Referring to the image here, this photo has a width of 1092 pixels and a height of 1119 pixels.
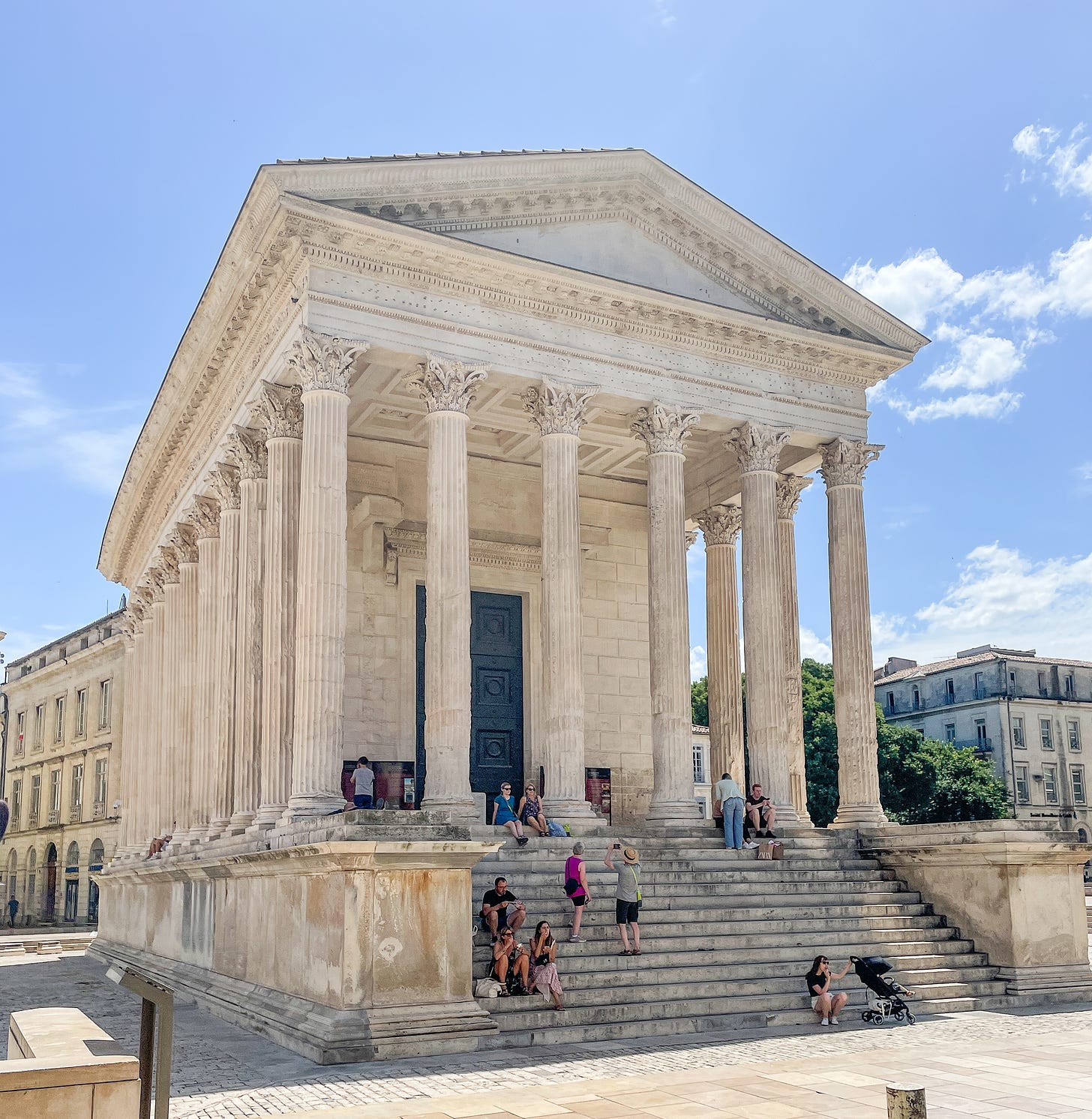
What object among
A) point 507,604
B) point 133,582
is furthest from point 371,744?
point 133,582

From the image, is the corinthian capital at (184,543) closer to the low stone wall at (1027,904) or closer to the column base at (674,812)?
the column base at (674,812)

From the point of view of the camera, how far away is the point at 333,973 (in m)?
14.2

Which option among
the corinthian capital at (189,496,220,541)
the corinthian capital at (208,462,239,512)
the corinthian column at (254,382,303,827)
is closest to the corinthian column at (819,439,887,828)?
the corinthian column at (254,382,303,827)

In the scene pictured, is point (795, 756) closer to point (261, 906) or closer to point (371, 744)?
point (371, 744)

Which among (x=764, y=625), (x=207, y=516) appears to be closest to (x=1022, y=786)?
(x=764, y=625)

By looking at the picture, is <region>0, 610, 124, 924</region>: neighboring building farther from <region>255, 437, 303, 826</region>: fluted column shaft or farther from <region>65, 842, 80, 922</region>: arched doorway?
<region>255, 437, 303, 826</region>: fluted column shaft

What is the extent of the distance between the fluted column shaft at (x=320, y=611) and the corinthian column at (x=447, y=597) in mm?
1512

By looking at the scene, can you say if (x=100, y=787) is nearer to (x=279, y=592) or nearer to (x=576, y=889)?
(x=279, y=592)

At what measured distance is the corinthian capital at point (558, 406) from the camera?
22.6m

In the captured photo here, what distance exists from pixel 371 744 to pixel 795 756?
29.5ft

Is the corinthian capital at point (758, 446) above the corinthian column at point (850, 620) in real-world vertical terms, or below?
above

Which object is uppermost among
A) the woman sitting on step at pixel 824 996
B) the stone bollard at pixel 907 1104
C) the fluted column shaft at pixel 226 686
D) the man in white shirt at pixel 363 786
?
the fluted column shaft at pixel 226 686

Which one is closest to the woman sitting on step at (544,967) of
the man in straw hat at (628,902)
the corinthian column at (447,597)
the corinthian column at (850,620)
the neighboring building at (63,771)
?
the man in straw hat at (628,902)

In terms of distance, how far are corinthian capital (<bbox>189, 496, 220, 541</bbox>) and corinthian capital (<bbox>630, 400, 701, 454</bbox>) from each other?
972 centimetres
